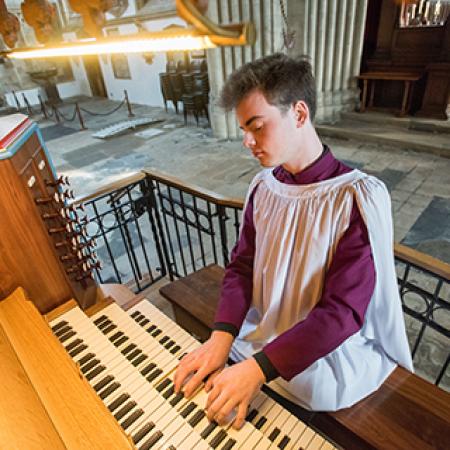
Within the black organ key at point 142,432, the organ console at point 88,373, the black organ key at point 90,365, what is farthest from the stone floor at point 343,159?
the black organ key at point 90,365

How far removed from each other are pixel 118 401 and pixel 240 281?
2.32ft

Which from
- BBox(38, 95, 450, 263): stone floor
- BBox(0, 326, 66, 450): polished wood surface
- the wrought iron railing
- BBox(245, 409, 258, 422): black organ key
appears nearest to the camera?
BBox(0, 326, 66, 450): polished wood surface

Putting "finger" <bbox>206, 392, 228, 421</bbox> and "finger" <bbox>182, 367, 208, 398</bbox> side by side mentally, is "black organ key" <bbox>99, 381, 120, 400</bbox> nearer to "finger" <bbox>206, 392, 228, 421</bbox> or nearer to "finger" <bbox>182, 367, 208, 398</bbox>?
"finger" <bbox>182, 367, 208, 398</bbox>

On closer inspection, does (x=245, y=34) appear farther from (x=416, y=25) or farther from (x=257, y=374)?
(x=416, y=25)

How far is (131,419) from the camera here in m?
1.04

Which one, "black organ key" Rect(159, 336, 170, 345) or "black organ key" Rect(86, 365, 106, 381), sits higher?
"black organ key" Rect(86, 365, 106, 381)

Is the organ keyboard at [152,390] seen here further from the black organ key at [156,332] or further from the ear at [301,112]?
the ear at [301,112]

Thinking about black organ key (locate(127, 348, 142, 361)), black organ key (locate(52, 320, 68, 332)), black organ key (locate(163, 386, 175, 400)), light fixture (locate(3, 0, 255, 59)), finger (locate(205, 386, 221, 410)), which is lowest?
black organ key (locate(127, 348, 142, 361))

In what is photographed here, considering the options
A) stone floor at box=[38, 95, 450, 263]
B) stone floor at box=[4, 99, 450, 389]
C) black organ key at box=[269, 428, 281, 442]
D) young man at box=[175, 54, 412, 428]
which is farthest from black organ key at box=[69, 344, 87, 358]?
stone floor at box=[38, 95, 450, 263]

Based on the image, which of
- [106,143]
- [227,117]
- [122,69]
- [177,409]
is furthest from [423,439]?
[122,69]

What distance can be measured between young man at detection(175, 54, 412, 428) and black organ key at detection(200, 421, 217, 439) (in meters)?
0.02

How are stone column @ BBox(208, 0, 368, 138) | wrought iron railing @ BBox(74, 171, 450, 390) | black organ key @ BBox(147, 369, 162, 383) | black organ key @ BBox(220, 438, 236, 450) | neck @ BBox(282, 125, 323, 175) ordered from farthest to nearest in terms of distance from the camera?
stone column @ BBox(208, 0, 368, 138)
wrought iron railing @ BBox(74, 171, 450, 390)
neck @ BBox(282, 125, 323, 175)
black organ key @ BBox(147, 369, 162, 383)
black organ key @ BBox(220, 438, 236, 450)

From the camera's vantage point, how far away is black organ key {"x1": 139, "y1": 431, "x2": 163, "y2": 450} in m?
0.97

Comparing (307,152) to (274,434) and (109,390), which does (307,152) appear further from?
(109,390)
